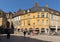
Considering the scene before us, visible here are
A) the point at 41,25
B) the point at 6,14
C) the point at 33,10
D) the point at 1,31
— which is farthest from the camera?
the point at 6,14


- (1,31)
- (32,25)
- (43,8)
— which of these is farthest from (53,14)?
(1,31)

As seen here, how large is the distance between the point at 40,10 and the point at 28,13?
613 cm

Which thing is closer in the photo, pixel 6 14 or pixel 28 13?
pixel 28 13

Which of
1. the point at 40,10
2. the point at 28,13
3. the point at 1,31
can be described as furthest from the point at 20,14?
the point at 1,31

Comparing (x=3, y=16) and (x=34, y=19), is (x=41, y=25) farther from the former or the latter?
(x=3, y=16)

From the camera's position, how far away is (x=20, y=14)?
303 ft

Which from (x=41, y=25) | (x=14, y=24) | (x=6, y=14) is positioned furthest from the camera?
(x=6, y=14)

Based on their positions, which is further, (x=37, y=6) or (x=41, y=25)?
(x=37, y=6)

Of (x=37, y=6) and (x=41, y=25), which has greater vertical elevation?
(x=37, y=6)

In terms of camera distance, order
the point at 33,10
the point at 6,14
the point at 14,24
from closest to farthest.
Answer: the point at 33,10
the point at 14,24
the point at 6,14

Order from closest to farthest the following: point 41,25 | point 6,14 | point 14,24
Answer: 1. point 41,25
2. point 14,24
3. point 6,14

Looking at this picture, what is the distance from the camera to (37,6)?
88.4m

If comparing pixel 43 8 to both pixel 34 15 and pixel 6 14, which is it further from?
pixel 6 14

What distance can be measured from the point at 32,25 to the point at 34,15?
463 centimetres
